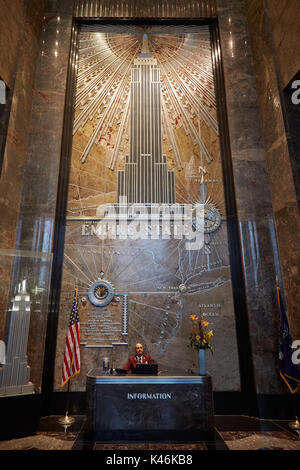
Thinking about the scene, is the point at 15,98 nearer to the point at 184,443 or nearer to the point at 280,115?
the point at 280,115

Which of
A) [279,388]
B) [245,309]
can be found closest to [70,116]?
[245,309]

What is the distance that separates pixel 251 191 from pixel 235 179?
0.44m

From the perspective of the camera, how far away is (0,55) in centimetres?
590

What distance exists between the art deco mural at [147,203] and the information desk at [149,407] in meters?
1.21

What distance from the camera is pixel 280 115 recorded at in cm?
632

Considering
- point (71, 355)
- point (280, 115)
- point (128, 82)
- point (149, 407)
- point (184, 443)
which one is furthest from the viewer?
point (128, 82)

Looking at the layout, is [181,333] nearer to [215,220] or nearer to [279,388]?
[279,388]

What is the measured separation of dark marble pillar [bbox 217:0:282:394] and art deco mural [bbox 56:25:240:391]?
1.38 ft

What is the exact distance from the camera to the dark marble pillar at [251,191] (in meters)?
5.77

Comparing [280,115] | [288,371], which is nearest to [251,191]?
[280,115]

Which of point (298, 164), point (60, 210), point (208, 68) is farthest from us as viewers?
point (208, 68)

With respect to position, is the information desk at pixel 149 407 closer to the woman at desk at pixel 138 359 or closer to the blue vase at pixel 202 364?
the blue vase at pixel 202 364

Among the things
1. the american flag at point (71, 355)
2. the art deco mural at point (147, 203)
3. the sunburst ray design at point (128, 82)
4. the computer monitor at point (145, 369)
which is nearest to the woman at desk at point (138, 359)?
the art deco mural at point (147, 203)

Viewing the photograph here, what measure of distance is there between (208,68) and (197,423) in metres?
7.79
